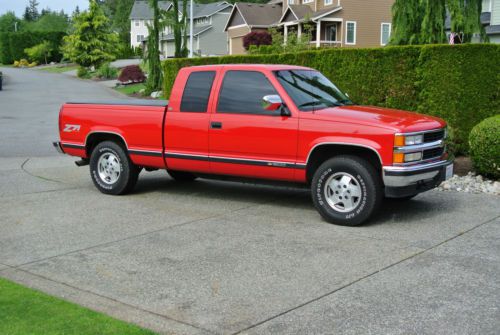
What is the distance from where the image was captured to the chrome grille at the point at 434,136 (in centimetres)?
746

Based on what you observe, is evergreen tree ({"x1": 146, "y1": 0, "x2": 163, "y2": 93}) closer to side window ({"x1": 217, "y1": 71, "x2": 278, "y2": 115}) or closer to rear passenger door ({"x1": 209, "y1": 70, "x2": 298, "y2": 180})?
side window ({"x1": 217, "y1": 71, "x2": 278, "y2": 115})

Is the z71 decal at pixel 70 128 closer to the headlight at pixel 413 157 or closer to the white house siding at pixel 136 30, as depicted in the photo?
the headlight at pixel 413 157

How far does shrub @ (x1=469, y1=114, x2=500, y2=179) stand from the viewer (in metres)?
9.81

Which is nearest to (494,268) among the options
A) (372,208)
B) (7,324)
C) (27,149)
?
(372,208)

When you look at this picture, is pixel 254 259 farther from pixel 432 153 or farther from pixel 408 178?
pixel 432 153

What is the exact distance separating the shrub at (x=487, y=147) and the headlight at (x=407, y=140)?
3090 mm

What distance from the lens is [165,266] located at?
591 cm

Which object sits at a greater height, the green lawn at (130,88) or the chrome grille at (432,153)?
the green lawn at (130,88)

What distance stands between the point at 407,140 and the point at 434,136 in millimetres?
692

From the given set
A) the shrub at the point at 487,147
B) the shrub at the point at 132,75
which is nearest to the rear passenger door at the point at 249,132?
the shrub at the point at 487,147

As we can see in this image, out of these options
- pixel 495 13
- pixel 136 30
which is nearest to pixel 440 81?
pixel 495 13

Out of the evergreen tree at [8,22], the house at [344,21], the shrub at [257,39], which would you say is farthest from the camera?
the evergreen tree at [8,22]

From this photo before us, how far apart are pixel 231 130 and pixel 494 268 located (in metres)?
3.79

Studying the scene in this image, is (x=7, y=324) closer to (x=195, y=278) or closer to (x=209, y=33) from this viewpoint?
(x=195, y=278)
